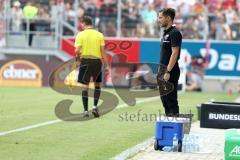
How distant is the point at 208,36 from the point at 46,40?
6.91 m

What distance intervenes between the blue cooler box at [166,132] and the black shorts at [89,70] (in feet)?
17.0

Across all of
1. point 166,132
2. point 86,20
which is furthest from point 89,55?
point 166,132

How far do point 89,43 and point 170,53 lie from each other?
14.4 ft

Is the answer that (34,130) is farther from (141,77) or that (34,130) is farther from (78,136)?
(141,77)

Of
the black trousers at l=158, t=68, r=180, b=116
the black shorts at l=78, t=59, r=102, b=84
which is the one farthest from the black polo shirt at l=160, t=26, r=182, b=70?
the black shorts at l=78, t=59, r=102, b=84

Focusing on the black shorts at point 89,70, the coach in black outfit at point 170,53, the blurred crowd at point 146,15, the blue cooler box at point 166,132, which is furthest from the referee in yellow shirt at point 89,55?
the blurred crowd at point 146,15

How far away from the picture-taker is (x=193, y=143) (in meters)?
10.6

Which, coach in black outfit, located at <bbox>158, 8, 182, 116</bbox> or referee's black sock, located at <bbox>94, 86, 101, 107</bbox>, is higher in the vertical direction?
coach in black outfit, located at <bbox>158, 8, 182, 116</bbox>

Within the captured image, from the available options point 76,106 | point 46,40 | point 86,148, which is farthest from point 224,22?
point 86,148

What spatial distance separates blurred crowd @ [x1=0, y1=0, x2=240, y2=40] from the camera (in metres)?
30.2

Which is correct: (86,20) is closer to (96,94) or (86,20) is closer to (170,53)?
(96,94)

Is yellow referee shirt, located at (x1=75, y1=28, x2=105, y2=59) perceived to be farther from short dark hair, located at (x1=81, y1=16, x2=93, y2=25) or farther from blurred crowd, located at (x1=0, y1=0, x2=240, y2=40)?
blurred crowd, located at (x1=0, y1=0, x2=240, y2=40)

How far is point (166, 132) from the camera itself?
34.6 feet

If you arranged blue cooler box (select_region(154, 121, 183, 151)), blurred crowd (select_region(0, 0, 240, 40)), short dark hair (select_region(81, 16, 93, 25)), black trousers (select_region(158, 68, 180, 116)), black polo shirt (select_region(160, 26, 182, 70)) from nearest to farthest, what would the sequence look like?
blue cooler box (select_region(154, 121, 183, 151)) < black polo shirt (select_region(160, 26, 182, 70)) < black trousers (select_region(158, 68, 180, 116)) < short dark hair (select_region(81, 16, 93, 25)) < blurred crowd (select_region(0, 0, 240, 40))
